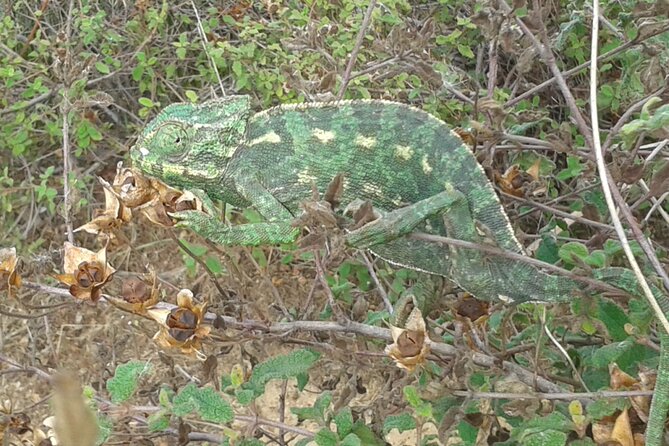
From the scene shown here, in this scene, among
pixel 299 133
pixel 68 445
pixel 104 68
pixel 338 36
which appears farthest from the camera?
pixel 104 68

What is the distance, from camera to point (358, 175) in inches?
61.5

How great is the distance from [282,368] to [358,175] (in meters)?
0.45

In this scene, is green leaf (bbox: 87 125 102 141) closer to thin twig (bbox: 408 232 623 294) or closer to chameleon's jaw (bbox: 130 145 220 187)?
chameleon's jaw (bbox: 130 145 220 187)

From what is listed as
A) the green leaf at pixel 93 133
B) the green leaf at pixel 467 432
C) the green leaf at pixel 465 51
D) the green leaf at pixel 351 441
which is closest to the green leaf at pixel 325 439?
the green leaf at pixel 351 441

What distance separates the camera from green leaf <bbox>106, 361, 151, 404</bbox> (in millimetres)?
1267

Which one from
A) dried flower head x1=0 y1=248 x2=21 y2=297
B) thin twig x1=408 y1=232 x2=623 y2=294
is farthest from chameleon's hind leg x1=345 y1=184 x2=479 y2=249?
dried flower head x1=0 y1=248 x2=21 y2=297

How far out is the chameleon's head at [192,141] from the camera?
1.61m

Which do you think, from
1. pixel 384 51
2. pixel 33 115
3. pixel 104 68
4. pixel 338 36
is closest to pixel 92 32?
pixel 104 68

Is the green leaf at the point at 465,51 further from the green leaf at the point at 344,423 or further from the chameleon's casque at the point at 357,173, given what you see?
the green leaf at the point at 344,423

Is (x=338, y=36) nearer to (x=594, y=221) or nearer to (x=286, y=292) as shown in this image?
(x=286, y=292)

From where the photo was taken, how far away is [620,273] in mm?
1217

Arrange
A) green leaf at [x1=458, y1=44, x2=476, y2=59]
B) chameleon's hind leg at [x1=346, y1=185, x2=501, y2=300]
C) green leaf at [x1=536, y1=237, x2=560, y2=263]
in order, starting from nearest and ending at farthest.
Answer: chameleon's hind leg at [x1=346, y1=185, x2=501, y2=300], green leaf at [x1=536, y1=237, x2=560, y2=263], green leaf at [x1=458, y1=44, x2=476, y2=59]

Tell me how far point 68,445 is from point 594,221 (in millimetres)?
1419

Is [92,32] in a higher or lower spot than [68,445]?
lower
